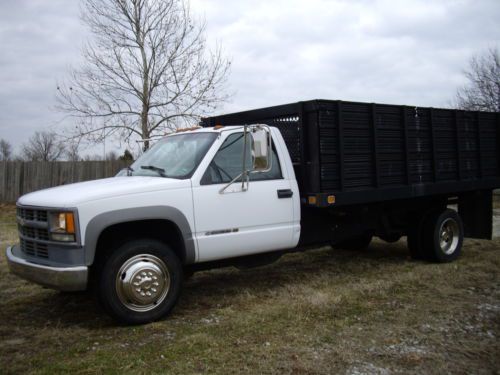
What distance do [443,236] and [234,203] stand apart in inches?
165

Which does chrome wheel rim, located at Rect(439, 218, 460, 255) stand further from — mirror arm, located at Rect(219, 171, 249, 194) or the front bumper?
the front bumper

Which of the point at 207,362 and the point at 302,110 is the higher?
the point at 302,110

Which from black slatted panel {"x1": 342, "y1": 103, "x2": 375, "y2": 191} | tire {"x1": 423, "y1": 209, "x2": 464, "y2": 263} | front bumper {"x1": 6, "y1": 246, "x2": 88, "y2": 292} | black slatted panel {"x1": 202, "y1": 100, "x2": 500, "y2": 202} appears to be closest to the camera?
front bumper {"x1": 6, "y1": 246, "x2": 88, "y2": 292}

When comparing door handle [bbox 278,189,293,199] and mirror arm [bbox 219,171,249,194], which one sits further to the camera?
door handle [bbox 278,189,293,199]

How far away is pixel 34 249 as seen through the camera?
4.89 metres

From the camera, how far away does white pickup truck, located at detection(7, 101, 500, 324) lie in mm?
4672

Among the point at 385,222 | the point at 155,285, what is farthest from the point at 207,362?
the point at 385,222

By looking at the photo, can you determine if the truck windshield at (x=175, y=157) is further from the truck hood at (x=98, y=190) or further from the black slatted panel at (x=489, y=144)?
the black slatted panel at (x=489, y=144)

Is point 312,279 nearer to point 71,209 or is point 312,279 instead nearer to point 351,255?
point 351,255

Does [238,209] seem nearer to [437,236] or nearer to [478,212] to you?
[437,236]

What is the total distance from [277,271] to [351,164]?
2148mm

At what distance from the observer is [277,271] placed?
743 centimetres

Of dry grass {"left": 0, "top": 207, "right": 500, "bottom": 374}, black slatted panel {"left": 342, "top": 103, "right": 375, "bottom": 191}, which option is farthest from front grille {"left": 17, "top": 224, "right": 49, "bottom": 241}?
black slatted panel {"left": 342, "top": 103, "right": 375, "bottom": 191}

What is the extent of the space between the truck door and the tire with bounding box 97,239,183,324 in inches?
16.5
